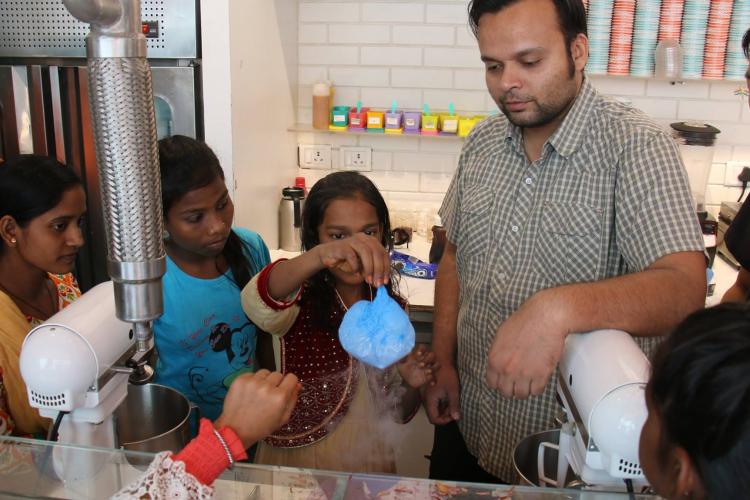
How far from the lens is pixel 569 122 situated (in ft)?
4.85

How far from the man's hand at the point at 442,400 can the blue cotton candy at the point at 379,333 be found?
40 centimetres

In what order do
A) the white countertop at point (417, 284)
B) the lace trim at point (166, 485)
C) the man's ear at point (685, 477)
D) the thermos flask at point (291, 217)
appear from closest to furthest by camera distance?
the man's ear at point (685, 477), the lace trim at point (166, 485), the white countertop at point (417, 284), the thermos flask at point (291, 217)

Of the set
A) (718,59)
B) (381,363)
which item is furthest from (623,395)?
(718,59)

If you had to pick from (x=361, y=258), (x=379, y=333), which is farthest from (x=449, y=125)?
(x=379, y=333)

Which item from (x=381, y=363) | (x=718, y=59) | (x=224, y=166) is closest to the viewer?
(x=381, y=363)

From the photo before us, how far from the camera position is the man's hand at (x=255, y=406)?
100 centimetres

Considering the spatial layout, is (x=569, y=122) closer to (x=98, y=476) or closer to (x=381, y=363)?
(x=381, y=363)

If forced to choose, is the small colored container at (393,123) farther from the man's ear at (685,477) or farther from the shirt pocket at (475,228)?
the man's ear at (685,477)

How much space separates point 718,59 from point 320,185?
212 cm

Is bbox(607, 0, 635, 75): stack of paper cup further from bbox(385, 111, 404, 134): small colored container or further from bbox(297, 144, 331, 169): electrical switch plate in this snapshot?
bbox(297, 144, 331, 169): electrical switch plate

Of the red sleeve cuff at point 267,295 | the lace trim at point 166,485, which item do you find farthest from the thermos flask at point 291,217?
the lace trim at point 166,485

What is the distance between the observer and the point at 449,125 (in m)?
3.19

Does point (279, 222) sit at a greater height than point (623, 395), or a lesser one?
lesser

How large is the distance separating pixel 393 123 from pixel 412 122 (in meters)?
0.09
